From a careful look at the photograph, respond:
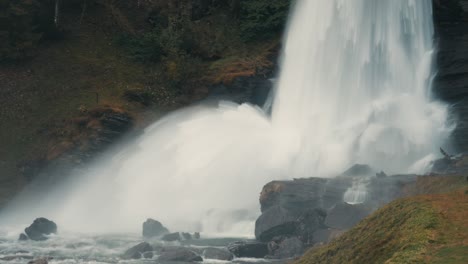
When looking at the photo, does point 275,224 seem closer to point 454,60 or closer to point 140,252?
point 140,252

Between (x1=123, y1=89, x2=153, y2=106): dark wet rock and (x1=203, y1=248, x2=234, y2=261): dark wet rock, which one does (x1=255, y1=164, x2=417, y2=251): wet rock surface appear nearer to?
(x1=203, y1=248, x2=234, y2=261): dark wet rock

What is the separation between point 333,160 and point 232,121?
10.00 m

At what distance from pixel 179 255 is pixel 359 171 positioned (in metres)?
15.1

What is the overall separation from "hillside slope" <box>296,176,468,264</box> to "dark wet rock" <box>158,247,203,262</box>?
9255 millimetres

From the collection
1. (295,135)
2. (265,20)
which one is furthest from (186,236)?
(265,20)

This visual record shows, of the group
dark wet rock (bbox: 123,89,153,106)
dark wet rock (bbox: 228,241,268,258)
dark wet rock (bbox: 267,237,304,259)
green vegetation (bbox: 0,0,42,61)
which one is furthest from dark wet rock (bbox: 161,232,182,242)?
green vegetation (bbox: 0,0,42,61)

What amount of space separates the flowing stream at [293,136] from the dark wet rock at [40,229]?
82.6 inches

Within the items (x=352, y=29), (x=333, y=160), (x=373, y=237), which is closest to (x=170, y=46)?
(x=352, y=29)

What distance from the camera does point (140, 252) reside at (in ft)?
Result: 123

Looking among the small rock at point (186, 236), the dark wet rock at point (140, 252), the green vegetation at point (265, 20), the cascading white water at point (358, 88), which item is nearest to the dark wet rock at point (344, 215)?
the small rock at point (186, 236)

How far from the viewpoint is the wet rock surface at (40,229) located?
4300 centimetres

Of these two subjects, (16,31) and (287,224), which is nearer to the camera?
(287,224)

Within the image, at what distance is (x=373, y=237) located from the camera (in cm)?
2397

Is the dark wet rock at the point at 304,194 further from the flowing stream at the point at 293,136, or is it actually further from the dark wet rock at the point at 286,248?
the dark wet rock at the point at 286,248
